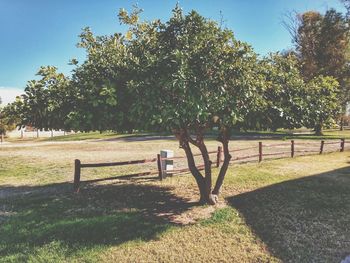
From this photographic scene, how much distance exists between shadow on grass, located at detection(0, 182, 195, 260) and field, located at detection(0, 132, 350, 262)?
1.0 inches

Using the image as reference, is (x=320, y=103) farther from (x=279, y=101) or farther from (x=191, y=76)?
(x=191, y=76)

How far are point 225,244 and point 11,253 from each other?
4860 millimetres

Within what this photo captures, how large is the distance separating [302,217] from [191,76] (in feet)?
17.0

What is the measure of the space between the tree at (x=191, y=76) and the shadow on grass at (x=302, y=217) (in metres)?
3.01

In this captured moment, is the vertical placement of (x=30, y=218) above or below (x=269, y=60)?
below

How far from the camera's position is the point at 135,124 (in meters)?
9.69

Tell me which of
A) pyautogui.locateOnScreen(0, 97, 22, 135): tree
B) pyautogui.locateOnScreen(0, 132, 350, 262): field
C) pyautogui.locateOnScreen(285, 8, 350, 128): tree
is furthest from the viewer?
pyautogui.locateOnScreen(285, 8, 350, 128): tree

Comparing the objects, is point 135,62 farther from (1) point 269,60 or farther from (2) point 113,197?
(2) point 113,197

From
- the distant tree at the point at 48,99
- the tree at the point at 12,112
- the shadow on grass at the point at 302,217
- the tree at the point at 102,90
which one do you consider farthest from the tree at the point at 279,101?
the tree at the point at 12,112

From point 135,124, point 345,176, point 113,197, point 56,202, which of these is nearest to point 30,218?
point 56,202

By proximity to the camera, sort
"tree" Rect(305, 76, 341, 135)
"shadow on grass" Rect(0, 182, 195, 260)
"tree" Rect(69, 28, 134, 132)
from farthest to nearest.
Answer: "tree" Rect(305, 76, 341, 135) → "tree" Rect(69, 28, 134, 132) → "shadow on grass" Rect(0, 182, 195, 260)

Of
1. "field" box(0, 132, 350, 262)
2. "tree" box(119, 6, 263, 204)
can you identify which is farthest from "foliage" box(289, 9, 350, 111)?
"tree" box(119, 6, 263, 204)

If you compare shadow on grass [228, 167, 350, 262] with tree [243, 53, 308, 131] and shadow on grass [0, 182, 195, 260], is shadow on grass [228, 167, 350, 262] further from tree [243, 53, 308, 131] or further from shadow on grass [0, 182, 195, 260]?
tree [243, 53, 308, 131]

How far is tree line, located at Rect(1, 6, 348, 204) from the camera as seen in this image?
8594 millimetres
